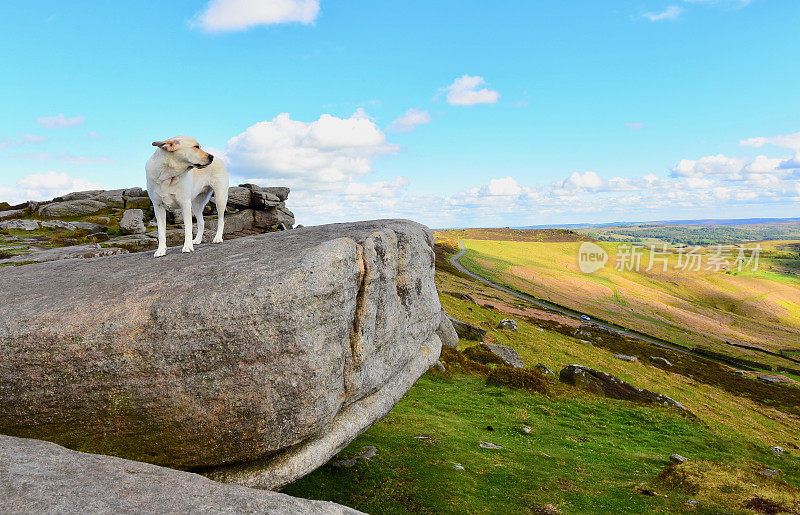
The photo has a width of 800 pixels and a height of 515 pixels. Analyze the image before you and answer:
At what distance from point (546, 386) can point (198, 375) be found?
104ft

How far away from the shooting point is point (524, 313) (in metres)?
88.2

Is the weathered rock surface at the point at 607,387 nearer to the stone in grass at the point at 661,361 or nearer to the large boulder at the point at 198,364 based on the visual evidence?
the stone in grass at the point at 661,361

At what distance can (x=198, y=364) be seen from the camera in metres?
8.82

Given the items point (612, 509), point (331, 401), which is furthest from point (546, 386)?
point (331, 401)

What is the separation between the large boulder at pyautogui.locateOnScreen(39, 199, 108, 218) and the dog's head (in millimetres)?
72574

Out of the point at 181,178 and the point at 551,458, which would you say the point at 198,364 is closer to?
the point at 181,178

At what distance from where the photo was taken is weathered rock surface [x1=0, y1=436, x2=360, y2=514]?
6.17 metres

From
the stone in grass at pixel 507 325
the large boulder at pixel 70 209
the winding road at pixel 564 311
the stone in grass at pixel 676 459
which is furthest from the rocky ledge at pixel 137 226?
the winding road at pixel 564 311

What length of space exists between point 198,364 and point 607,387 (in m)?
39.2

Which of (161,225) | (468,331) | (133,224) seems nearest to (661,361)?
(468,331)

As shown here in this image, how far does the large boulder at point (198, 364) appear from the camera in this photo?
876 centimetres

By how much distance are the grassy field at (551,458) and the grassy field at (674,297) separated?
77351mm

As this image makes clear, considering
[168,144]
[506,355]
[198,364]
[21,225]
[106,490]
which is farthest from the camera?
[21,225]

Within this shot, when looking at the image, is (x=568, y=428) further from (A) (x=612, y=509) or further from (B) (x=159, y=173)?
(B) (x=159, y=173)
